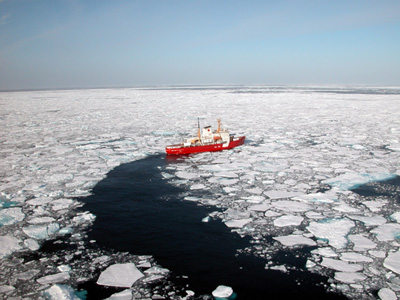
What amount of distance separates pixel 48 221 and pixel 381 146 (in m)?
8.88

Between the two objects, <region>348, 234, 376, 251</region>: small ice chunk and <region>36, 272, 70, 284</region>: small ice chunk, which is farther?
<region>348, 234, 376, 251</region>: small ice chunk

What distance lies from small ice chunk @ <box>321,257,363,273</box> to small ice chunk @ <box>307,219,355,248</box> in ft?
1.12

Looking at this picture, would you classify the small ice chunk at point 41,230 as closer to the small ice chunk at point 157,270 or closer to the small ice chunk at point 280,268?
the small ice chunk at point 157,270

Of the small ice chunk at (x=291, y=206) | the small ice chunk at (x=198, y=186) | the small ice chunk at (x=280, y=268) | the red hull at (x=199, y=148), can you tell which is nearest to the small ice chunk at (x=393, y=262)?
the small ice chunk at (x=280, y=268)

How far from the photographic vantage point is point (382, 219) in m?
4.15

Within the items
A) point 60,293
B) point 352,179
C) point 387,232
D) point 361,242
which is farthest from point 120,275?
point 352,179

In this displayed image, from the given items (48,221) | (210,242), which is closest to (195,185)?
(210,242)

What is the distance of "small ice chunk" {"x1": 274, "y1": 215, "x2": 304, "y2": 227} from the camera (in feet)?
13.3

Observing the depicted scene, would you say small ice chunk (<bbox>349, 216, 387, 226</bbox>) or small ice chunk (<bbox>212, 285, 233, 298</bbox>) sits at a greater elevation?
small ice chunk (<bbox>349, 216, 387, 226</bbox>)

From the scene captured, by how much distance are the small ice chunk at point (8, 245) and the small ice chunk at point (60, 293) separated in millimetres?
1018

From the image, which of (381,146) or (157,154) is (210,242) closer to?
(157,154)

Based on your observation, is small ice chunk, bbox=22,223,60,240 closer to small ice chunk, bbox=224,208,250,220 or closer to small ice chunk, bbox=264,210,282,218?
small ice chunk, bbox=224,208,250,220

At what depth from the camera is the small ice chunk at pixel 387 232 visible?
143 inches

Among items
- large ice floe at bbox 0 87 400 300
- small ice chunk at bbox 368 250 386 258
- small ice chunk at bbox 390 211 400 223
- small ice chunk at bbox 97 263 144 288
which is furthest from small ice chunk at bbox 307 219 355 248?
small ice chunk at bbox 97 263 144 288
